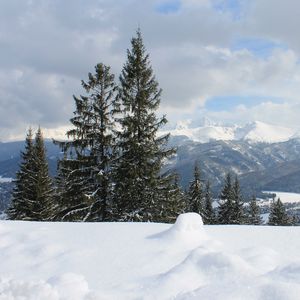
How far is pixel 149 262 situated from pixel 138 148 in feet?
53.3

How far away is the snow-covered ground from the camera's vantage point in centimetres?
541

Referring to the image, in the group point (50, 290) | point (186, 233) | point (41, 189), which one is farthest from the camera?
point (41, 189)

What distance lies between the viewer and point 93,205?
922 inches

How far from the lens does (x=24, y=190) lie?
107 feet

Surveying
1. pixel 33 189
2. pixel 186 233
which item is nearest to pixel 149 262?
pixel 186 233

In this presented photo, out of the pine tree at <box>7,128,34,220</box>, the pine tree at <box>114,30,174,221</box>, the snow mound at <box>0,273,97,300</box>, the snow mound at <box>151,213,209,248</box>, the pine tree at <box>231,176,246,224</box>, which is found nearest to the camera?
the snow mound at <box>0,273,97,300</box>

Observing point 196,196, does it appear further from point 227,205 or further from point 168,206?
point 168,206

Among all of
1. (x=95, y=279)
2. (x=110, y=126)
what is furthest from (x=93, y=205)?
(x=95, y=279)

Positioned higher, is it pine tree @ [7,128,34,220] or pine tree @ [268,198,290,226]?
pine tree @ [7,128,34,220]

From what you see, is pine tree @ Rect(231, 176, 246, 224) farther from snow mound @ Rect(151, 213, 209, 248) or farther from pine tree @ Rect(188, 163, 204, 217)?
snow mound @ Rect(151, 213, 209, 248)

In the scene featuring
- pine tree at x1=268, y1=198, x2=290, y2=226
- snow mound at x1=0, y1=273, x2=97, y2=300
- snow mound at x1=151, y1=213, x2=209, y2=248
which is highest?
snow mound at x1=151, y1=213, x2=209, y2=248

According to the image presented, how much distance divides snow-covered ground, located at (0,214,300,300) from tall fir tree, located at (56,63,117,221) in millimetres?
13015

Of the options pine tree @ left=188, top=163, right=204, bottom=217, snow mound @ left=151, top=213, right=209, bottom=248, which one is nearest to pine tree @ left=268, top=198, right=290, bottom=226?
pine tree @ left=188, top=163, right=204, bottom=217

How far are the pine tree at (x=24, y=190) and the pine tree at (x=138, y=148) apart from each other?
11804 millimetres
